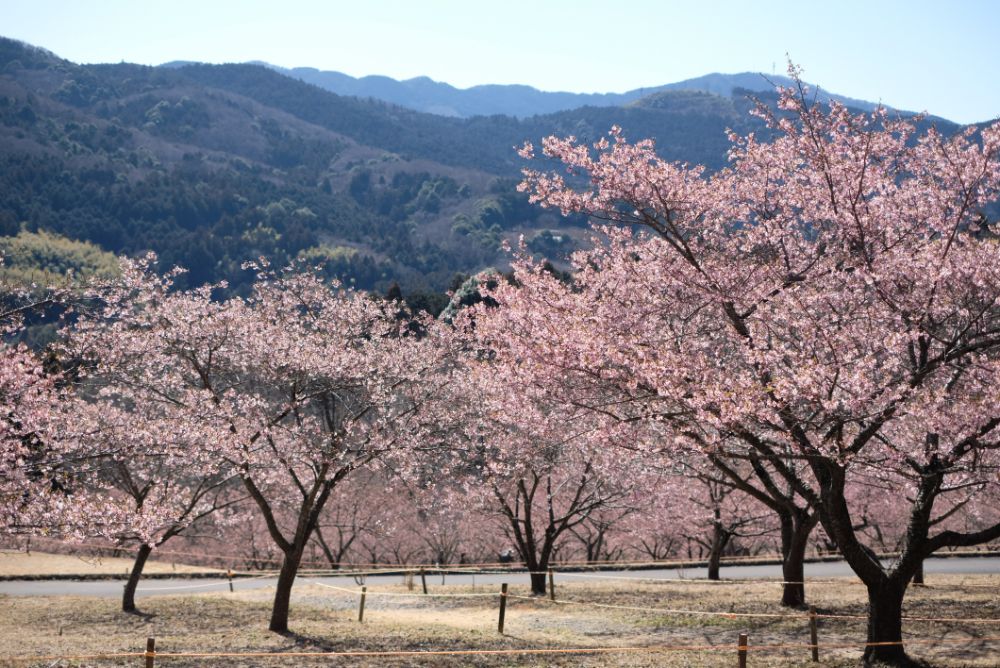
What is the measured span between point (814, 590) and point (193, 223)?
194 m

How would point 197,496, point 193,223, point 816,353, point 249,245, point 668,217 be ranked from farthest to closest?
point 193,223 → point 249,245 → point 197,496 → point 668,217 → point 816,353

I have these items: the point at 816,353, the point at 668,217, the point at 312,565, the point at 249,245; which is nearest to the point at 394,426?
the point at 668,217

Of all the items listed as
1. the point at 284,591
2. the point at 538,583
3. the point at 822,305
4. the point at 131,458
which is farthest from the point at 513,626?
the point at 822,305

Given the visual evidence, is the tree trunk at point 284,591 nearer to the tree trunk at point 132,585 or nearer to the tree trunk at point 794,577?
the tree trunk at point 132,585

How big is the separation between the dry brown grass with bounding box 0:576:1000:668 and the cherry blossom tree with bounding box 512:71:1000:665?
311 cm

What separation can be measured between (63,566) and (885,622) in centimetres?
3210

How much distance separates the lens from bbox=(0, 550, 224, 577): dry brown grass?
32.1 metres

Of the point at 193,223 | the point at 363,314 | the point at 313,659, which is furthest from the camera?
the point at 193,223

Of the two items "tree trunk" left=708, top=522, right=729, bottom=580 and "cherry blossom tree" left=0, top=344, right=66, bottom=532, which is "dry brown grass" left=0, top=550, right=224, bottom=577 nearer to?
"tree trunk" left=708, top=522, right=729, bottom=580

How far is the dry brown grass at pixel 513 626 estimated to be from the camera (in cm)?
1361

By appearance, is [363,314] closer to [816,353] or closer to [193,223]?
[816,353]

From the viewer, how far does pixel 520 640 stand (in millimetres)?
16031

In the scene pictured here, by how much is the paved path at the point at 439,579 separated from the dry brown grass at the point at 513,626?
2.96m

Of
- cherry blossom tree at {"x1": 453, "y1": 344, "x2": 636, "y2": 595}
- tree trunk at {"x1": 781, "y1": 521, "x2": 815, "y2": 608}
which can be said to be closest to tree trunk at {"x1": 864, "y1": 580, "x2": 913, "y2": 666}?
cherry blossom tree at {"x1": 453, "y1": 344, "x2": 636, "y2": 595}
